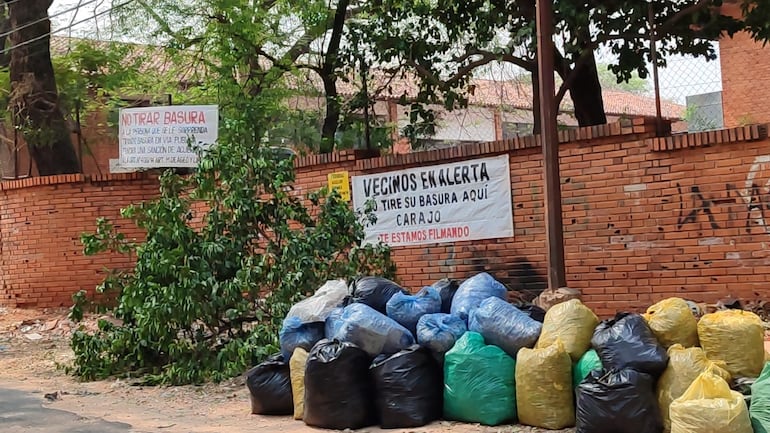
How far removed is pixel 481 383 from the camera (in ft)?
19.9

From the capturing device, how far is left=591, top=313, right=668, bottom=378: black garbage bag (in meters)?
5.48

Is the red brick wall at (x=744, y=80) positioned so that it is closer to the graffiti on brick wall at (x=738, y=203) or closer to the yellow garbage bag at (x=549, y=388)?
the graffiti on brick wall at (x=738, y=203)

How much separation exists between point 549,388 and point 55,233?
1024cm

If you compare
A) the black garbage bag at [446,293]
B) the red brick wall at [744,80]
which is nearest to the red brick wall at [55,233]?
the black garbage bag at [446,293]

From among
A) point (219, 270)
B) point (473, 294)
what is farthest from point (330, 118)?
point (473, 294)

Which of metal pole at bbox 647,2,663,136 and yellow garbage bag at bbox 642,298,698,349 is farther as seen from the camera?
metal pole at bbox 647,2,663,136

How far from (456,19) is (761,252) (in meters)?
5.77

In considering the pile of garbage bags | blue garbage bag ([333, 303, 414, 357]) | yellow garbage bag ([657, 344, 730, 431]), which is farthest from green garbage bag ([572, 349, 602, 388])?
blue garbage bag ([333, 303, 414, 357])

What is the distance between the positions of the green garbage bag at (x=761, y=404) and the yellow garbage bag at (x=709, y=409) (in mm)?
88

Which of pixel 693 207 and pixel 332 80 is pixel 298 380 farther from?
pixel 332 80

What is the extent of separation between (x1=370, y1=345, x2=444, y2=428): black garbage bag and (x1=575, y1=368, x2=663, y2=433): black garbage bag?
124 centimetres

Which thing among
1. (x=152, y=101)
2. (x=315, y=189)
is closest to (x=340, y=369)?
(x=315, y=189)

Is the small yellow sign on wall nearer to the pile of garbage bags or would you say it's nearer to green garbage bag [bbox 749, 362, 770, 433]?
the pile of garbage bags

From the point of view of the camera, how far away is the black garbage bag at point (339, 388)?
6312 millimetres
